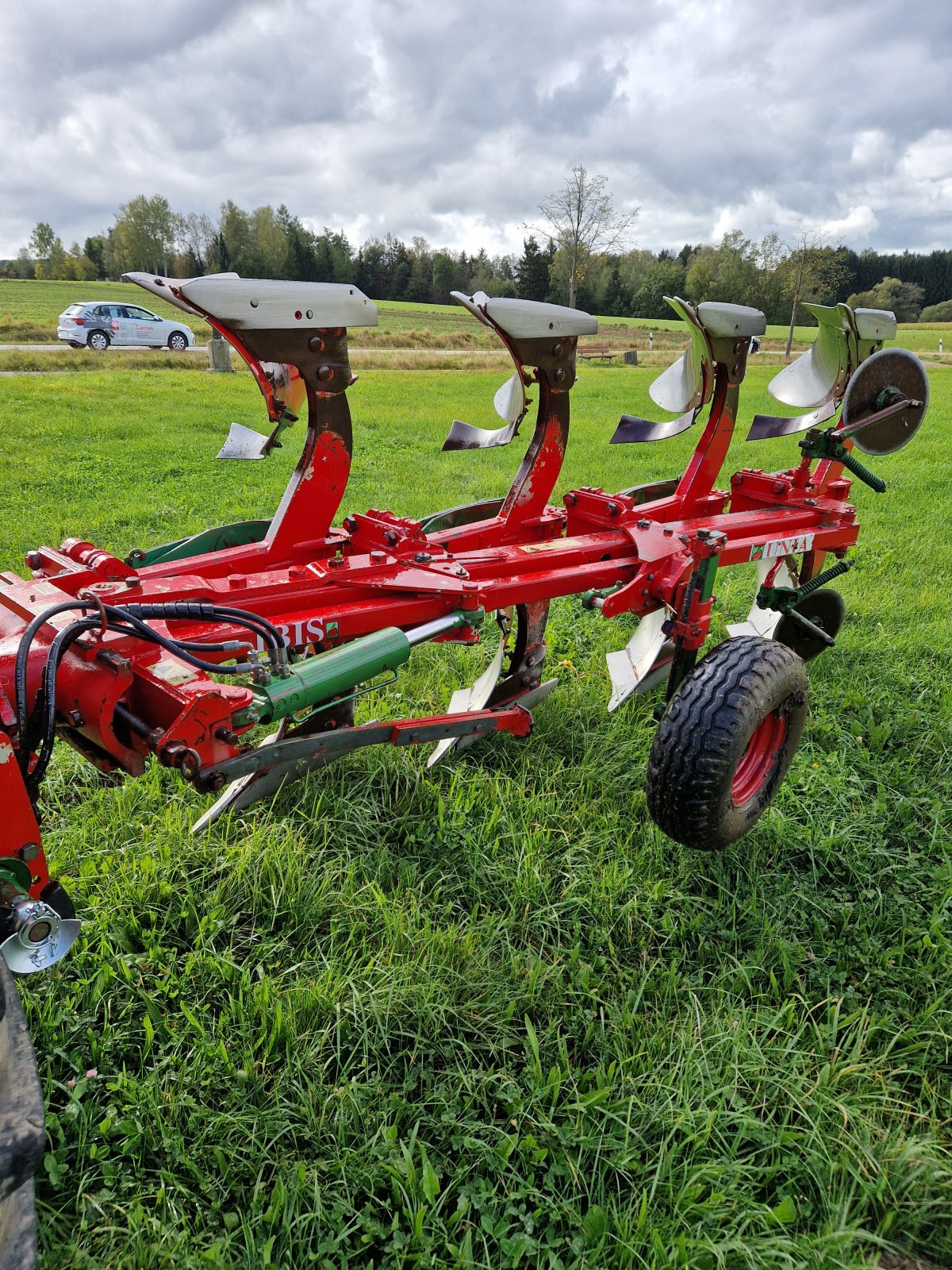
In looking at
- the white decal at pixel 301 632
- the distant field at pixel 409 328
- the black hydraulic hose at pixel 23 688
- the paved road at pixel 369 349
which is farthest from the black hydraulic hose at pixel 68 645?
the distant field at pixel 409 328

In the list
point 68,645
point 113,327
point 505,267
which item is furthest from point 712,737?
point 505,267

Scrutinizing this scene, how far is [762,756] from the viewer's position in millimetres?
3289

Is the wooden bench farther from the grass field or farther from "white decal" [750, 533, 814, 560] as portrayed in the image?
the grass field

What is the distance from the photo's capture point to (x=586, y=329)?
11.3 feet

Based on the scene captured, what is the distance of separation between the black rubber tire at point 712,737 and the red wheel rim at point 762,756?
24 cm

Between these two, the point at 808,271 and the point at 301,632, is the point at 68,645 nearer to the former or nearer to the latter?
the point at 301,632

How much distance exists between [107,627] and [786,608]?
3198 mm

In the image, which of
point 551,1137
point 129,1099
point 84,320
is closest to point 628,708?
point 551,1137

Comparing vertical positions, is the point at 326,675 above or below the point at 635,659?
above

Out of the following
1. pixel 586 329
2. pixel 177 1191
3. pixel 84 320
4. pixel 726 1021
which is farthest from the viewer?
pixel 84 320

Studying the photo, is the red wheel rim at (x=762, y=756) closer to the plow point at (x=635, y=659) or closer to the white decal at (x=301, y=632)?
the plow point at (x=635, y=659)

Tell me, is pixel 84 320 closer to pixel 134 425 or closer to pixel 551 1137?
pixel 134 425

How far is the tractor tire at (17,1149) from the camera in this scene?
1185 mm

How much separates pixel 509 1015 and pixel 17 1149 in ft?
4.85
